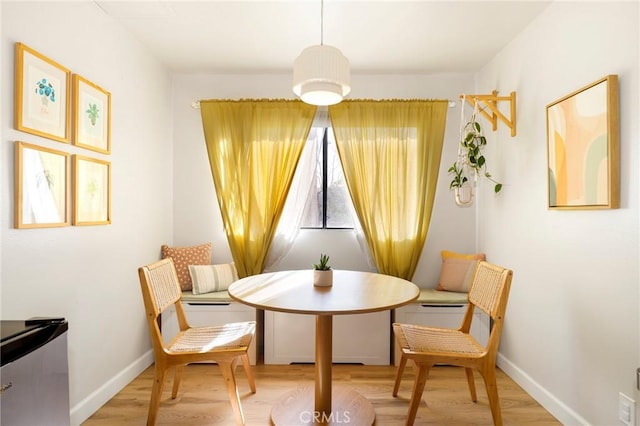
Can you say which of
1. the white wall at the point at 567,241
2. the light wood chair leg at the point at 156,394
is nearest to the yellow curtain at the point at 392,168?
the white wall at the point at 567,241

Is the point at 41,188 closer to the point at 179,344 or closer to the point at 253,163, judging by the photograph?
the point at 179,344

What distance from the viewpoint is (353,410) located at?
1.98 meters

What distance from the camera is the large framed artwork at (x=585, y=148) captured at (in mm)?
1571

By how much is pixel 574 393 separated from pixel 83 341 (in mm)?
2828

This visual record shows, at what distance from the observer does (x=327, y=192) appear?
10.5ft

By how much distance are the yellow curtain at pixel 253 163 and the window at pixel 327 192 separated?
251 mm

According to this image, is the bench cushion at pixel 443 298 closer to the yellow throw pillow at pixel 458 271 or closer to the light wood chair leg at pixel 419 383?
the yellow throw pillow at pixel 458 271

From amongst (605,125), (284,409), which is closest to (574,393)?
(605,125)

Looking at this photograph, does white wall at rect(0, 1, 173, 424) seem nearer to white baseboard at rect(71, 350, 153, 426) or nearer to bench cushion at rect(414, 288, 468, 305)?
white baseboard at rect(71, 350, 153, 426)

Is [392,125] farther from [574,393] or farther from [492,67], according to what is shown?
[574,393]

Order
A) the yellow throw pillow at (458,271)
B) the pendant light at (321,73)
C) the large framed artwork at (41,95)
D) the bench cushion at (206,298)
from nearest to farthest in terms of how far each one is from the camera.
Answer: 1. the large framed artwork at (41,95)
2. the pendant light at (321,73)
3. the bench cushion at (206,298)
4. the yellow throw pillow at (458,271)

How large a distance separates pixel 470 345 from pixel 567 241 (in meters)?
0.82

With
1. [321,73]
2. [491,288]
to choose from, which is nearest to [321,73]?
[321,73]

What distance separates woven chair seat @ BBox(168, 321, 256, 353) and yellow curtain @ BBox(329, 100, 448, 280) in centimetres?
143
